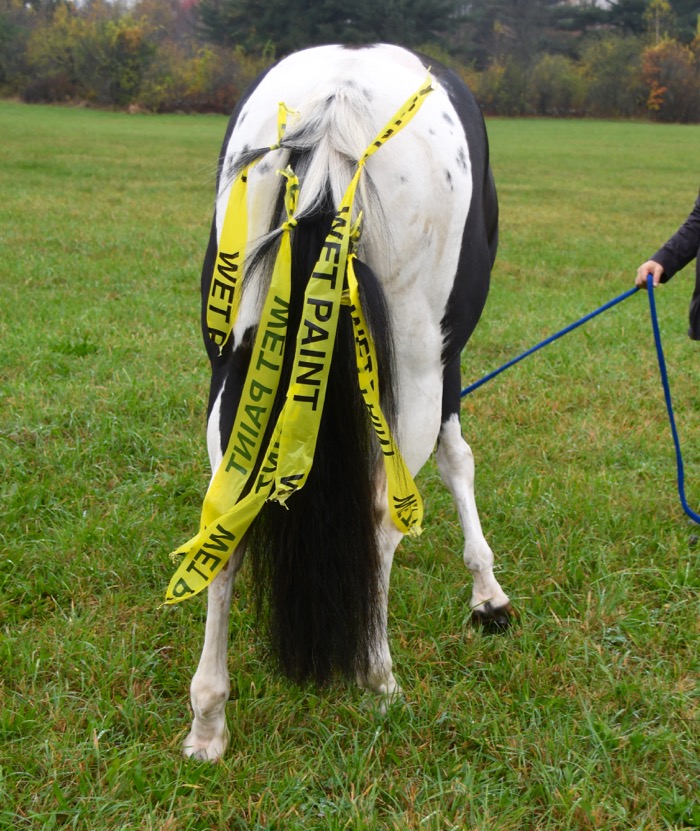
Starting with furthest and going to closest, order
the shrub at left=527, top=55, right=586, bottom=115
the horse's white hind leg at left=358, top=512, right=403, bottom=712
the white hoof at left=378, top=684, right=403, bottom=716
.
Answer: the shrub at left=527, top=55, right=586, bottom=115, the white hoof at left=378, top=684, right=403, bottom=716, the horse's white hind leg at left=358, top=512, right=403, bottom=712

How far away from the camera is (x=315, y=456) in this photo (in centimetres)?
189

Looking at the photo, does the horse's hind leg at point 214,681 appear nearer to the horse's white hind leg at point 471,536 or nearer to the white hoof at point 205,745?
the white hoof at point 205,745

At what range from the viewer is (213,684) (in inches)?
77.1

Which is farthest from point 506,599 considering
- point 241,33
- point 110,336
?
point 241,33

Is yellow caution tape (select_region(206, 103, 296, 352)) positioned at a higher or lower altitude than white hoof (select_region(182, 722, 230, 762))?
higher

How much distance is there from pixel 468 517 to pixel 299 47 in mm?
38398

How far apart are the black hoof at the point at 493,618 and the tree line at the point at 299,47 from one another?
38.6 m

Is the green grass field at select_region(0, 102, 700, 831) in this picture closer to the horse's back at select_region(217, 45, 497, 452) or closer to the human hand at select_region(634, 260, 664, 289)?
the horse's back at select_region(217, 45, 497, 452)

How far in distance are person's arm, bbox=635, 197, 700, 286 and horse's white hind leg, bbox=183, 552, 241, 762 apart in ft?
6.39

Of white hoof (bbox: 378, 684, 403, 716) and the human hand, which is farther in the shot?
the human hand

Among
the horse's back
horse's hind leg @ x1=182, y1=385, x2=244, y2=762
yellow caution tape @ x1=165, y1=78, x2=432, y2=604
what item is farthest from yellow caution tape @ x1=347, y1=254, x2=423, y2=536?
horse's hind leg @ x1=182, y1=385, x2=244, y2=762

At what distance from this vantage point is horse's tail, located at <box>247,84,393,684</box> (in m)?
1.75

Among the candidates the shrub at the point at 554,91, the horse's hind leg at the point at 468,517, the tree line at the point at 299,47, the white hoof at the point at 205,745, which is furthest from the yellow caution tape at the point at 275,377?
the shrub at the point at 554,91

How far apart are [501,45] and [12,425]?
54360mm
